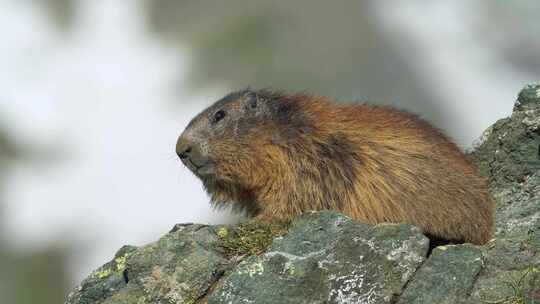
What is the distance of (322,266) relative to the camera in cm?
880

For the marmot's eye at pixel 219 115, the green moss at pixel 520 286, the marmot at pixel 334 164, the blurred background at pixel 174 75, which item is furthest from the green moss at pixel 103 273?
the blurred background at pixel 174 75

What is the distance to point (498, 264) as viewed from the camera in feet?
29.5

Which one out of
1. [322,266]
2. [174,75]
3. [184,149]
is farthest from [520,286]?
[174,75]

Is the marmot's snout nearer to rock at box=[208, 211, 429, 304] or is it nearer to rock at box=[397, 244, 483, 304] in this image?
rock at box=[208, 211, 429, 304]

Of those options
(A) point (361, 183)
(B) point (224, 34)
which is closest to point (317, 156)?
(A) point (361, 183)

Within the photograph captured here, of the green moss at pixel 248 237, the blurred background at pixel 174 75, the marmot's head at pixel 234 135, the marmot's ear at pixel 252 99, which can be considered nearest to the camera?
the green moss at pixel 248 237

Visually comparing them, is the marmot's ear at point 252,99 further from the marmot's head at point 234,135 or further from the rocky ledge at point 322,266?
the rocky ledge at point 322,266

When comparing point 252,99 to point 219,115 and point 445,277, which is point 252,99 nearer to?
point 219,115

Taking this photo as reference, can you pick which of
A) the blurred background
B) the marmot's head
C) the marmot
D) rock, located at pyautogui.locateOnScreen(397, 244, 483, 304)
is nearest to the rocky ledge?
rock, located at pyautogui.locateOnScreen(397, 244, 483, 304)

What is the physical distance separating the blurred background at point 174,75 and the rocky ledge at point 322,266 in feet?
89.4

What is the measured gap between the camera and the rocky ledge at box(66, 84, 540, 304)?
8578 millimetres

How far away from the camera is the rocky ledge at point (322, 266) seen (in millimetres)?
8578

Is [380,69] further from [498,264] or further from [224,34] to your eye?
[498,264]

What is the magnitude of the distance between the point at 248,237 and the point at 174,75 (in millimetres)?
55575
